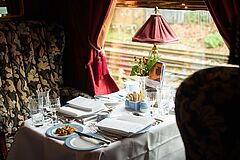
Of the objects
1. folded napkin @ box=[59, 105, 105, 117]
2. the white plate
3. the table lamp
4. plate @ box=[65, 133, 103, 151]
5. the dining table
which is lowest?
the dining table

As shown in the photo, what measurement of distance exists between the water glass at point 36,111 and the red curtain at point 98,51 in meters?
1.05

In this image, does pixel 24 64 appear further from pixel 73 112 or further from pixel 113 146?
pixel 113 146

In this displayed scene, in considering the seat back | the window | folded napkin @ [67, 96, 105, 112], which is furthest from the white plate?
the seat back

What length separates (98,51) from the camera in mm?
2939

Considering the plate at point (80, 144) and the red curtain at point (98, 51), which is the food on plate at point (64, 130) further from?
the red curtain at point (98, 51)

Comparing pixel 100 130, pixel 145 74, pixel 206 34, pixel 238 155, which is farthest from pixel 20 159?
pixel 206 34

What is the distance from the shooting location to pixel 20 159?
1872 mm

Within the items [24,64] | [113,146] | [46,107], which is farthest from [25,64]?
[113,146]

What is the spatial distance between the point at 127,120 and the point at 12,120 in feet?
3.67

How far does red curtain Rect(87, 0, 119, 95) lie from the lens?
2813 mm

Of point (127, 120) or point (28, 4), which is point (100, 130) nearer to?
point (127, 120)

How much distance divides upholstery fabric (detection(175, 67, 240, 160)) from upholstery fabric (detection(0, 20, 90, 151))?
1599 millimetres

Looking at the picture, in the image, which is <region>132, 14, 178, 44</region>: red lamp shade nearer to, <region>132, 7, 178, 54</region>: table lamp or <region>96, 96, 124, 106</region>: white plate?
<region>132, 7, 178, 54</region>: table lamp

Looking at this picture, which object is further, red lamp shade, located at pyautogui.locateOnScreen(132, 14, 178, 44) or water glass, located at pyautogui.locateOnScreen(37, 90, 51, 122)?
red lamp shade, located at pyautogui.locateOnScreen(132, 14, 178, 44)
